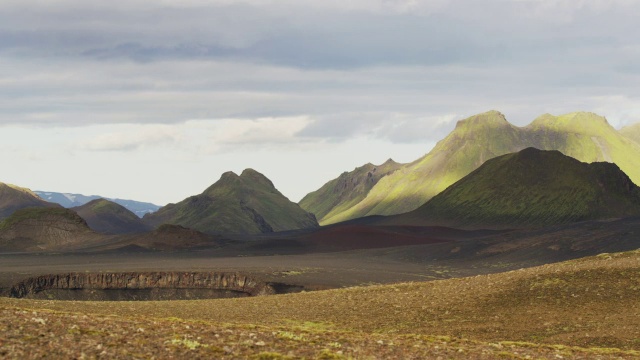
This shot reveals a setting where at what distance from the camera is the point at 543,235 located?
5669 inches

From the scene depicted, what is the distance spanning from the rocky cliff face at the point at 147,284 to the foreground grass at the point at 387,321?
3800 centimetres

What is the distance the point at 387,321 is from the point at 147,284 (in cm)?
6305

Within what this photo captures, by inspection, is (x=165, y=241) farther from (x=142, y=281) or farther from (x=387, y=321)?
(x=387, y=321)

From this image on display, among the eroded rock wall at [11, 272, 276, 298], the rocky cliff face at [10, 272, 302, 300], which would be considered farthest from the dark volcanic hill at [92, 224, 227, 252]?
the rocky cliff face at [10, 272, 302, 300]

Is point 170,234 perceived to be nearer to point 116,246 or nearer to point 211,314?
point 116,246

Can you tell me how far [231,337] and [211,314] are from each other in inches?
909

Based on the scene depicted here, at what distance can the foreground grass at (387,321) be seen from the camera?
25.5 m

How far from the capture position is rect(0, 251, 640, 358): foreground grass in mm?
25453

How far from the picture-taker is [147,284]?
104688mm

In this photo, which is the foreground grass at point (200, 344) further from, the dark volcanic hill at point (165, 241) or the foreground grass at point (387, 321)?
the dark volcanic hill at point (165, 241)

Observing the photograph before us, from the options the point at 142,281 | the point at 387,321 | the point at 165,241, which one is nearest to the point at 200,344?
the point at 387,321

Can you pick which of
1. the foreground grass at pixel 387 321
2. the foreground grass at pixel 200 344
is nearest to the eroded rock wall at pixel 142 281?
the foreground grass at pixel 387 321

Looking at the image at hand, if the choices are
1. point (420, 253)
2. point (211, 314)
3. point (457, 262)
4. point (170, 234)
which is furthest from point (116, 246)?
point (211, 314)

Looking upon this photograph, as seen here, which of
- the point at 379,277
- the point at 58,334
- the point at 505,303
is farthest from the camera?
the point at 379,277
